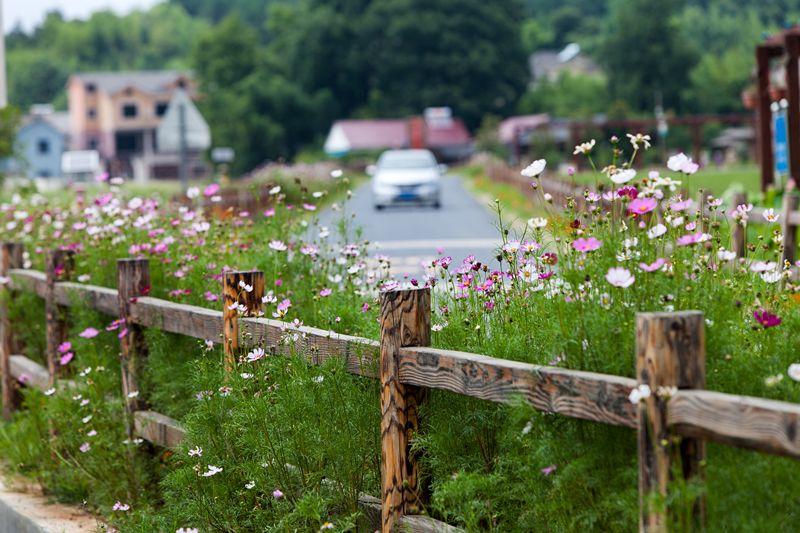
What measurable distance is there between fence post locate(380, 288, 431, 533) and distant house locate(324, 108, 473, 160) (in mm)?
99501

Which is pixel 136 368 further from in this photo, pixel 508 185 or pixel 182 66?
pixel 182 66

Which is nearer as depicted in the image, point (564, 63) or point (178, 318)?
point (178, 318)

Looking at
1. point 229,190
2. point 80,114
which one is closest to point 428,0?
point 80,114

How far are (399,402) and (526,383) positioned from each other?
2.94ft

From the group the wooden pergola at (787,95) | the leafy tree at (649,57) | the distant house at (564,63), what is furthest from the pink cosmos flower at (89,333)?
the distant house at (564,63)

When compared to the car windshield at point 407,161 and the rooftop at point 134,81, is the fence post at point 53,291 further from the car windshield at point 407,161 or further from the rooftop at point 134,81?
the rooftop at point 134,81

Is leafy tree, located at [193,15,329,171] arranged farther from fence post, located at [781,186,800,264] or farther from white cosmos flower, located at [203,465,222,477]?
white cosmos flower, located at [203,465,222,477]

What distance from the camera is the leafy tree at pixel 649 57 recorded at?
116375 mm

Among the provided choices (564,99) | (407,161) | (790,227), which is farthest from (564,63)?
(790,227)

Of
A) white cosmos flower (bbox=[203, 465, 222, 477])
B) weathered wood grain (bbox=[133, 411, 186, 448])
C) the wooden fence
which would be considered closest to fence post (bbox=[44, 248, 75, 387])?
the wooden fence

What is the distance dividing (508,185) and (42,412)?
122 feet

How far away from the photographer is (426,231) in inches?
1078

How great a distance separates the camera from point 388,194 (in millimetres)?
37656

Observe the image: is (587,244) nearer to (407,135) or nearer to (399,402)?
(399,402)
